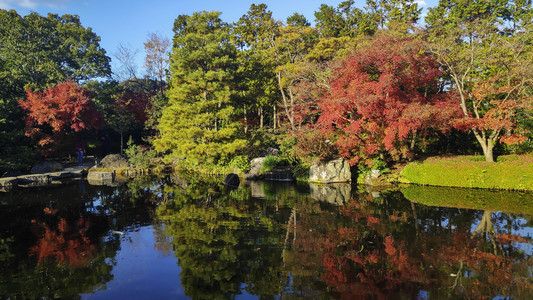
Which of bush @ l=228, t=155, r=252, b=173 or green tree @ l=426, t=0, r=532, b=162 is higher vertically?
green tree @ l=426, t=0, r=532, b=162

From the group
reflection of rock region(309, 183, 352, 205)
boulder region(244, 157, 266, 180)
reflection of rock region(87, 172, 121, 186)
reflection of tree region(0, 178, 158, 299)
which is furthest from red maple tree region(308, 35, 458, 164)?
reflection of rock region(87, 172, 121, 186)

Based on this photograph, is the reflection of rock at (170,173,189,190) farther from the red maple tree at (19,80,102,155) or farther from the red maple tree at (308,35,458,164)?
the red maple tree at (19,80,102,155)

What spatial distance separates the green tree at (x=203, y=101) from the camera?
20750 millimetres

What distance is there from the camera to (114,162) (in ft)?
78.9

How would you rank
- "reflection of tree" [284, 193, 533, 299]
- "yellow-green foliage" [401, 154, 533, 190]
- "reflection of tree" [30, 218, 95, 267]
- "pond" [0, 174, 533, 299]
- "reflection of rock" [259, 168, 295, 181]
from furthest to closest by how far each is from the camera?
"reflection of rock" [259, 168, 295, 181] → "yellow-green foliage" [401, 154, 533, 190] → "reflection of tree" [30, 218, 95, 267] → "pond" [0, 174, 533, 299] → "reflection of tree" [284, 193, 533, 299]

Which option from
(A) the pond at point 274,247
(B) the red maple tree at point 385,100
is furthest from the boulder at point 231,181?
(B) the red maple tree at point 385,100

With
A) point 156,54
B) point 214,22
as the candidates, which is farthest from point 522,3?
point 156,54

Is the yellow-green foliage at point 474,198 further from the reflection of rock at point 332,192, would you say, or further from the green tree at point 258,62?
the green tree at point 258,62

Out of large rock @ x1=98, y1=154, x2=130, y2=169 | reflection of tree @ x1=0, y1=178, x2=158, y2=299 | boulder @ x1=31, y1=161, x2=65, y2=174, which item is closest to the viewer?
reflection of tree @ x1=0, y1=178, x2=158, y2=299

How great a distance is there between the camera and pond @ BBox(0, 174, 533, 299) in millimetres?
5773

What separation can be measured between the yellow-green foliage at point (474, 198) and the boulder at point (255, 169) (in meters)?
8.63

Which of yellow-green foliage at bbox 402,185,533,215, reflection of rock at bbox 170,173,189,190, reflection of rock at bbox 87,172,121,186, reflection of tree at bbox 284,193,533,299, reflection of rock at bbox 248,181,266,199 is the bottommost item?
reflection of tree at bbox 284,193,533,299

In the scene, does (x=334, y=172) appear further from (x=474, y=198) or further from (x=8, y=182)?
(x=8, y=182)

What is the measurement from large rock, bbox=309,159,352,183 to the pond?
12.1ft
